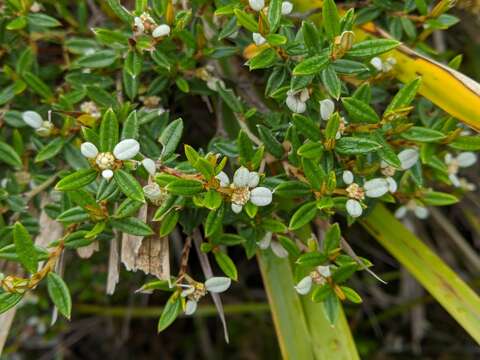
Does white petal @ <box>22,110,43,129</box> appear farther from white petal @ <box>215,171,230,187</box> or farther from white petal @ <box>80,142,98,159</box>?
white petal @ <box>215,171,230,187</box>

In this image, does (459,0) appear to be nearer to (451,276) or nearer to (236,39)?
(236,39)

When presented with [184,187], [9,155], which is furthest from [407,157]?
[9,155]

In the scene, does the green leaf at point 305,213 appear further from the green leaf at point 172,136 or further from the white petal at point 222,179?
the green leaf at point 172,136

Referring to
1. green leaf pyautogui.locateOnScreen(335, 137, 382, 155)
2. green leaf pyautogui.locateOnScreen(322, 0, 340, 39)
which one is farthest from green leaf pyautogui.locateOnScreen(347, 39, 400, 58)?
green leaf pyautogui.locateOnScreen(335, 137, 382, 155)

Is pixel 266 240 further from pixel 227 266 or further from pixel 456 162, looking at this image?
pixel 456 162

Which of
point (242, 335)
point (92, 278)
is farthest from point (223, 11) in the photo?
point (242, 335)

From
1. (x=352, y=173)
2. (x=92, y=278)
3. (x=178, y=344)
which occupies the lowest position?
(x=178, y=344)
